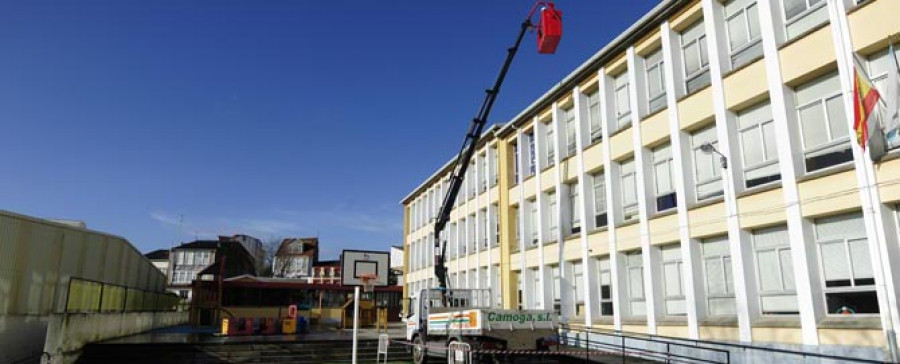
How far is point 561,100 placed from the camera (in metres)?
25.3

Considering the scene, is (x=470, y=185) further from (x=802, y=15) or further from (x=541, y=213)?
(x=802, y=15)

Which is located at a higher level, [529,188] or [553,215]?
[529,188]

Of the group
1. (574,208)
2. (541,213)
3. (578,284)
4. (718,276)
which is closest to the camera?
(718,276)

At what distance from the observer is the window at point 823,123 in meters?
13.6

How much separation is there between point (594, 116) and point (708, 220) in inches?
298

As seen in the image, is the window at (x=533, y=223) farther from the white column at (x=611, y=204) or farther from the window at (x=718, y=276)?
the window at (x=718, y=276)

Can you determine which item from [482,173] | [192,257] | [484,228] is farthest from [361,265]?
[192,257]

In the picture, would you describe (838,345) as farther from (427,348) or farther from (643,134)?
(427,348)

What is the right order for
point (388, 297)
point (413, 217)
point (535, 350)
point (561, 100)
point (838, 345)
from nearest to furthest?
1. point (838, 345)
2. point (535, 350)
3. point (561, 100)
4. point (413, 217)
5. point (388, 297)

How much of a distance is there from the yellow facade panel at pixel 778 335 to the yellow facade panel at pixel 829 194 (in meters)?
2.79

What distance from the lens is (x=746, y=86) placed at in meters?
16.0

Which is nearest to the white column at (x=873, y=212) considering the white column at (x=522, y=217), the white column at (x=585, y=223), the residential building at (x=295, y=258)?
the white column at (x=585, y=223)

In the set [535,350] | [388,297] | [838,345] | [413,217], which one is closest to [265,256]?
[388,297]

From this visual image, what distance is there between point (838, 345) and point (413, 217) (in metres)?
37.3
